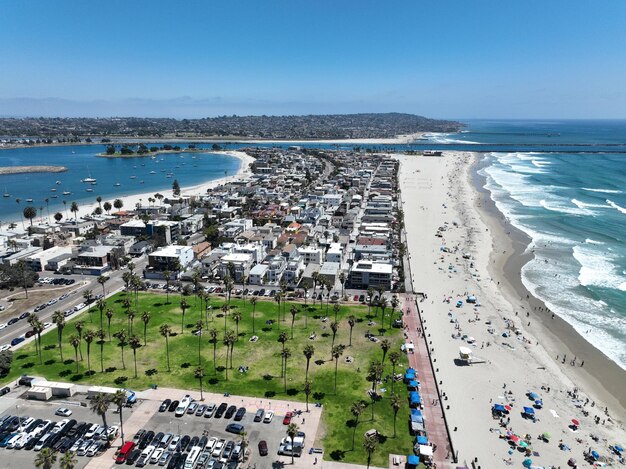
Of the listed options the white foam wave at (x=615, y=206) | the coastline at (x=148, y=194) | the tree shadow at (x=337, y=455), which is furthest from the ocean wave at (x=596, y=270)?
the coastline at (x=148, y=194)

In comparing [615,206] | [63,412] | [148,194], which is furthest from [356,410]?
[148,194]

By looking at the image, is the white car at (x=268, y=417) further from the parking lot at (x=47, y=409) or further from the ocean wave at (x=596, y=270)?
the ocean wave at (x=596, y=270)

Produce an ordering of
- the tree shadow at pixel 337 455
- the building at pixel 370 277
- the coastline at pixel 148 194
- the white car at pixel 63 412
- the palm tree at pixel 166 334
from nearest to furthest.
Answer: the tree shadow at pixel 337 455 < the white car at pixel 63 412 < the palm tree at pixel 166 334 < the building at pixel 370 277 < the coastline at pixel 148 194

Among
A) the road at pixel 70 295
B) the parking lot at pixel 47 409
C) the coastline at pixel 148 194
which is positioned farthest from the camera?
the coastline at pixel 148 194

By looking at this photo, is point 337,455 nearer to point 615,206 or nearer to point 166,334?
point 166,334

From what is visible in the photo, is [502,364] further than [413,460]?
Yes

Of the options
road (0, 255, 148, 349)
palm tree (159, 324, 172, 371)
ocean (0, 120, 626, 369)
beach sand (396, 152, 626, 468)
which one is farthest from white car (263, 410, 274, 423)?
ocean (0, 120, 626, 369)

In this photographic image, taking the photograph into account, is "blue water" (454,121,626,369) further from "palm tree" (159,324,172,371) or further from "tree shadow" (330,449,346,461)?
"palm tree" (159,324,172,371)
